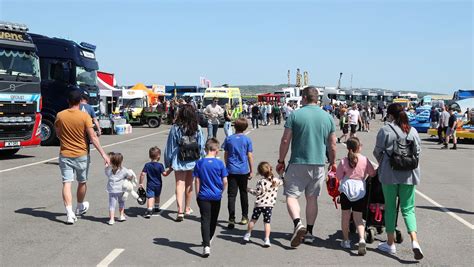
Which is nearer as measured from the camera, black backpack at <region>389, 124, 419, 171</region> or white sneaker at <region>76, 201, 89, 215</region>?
black backpack at <region>389, 124, 419, 171</region>

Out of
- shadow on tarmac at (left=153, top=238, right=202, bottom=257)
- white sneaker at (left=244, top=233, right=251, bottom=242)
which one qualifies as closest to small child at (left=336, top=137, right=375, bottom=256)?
white sneaker at (left=244, top=233, right=251, bottom=242)

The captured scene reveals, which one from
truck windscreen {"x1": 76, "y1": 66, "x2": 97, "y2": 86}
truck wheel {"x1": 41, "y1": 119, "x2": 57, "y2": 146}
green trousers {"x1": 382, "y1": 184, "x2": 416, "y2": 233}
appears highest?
truck windscreen {"x1": 76, "y1": 66, "x2": 97, "y2": 86}

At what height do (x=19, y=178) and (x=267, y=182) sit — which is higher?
(x=267, y=182)

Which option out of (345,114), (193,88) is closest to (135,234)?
(345,114)

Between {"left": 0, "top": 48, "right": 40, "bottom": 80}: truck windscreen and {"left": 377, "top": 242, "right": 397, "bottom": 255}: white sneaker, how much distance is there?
12.2 meters

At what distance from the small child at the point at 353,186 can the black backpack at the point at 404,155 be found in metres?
0.49

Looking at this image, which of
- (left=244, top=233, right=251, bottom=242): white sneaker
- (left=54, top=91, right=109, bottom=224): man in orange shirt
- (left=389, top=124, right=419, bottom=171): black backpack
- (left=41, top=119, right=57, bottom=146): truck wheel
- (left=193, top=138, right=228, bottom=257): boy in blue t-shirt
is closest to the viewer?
(left=389, top=124, right=419, bottom=171): black backpack

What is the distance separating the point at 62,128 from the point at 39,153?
10.3 m

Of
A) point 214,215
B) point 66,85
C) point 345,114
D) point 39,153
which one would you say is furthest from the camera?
point 345,114

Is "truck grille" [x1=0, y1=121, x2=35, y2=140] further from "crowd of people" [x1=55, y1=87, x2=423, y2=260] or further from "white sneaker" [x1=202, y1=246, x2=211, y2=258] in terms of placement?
"white sneaker" [x1=202, y1=246, x2=211, y2=258]

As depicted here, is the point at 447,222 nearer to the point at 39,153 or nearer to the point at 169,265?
the point at 169,265

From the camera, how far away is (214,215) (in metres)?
6.13

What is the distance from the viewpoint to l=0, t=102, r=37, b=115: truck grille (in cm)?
1453

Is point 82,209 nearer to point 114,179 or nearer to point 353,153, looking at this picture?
point 114,179
